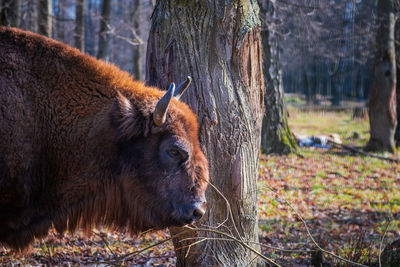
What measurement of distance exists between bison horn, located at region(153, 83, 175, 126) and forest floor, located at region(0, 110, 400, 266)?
1480 mm

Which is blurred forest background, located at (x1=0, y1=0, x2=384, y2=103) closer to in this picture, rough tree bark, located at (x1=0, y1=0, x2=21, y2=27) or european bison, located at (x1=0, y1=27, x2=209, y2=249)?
rough tree bark, located at (x1=0, y1=0, x2=21, y2=27)

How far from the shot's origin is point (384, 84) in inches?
571

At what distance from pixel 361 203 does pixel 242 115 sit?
5879 mm

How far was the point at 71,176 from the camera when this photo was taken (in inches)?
159

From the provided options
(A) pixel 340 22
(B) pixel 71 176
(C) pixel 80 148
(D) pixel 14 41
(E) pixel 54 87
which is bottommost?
(B) pixel 71 176

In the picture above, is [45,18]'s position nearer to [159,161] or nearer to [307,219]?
[307,219]

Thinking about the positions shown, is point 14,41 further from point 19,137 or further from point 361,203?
point 361,203

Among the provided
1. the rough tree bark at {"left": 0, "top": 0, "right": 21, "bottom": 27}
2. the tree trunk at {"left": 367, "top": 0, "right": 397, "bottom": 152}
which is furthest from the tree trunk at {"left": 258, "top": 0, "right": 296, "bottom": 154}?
the rough tree bark at {"left": 0, "top": 0, "right": 21, "bottom": 27}

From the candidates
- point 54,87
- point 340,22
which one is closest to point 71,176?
point 54,87

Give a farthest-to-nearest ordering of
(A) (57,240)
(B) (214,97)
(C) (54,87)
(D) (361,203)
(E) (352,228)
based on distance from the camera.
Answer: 1. (D) (361,203)
2. (E) (352,228)
3. (A) (57,240)
4. (B) (214,97)
5. (C) (54,87)

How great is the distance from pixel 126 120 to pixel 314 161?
9.89 meters

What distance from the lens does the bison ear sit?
12.6ft

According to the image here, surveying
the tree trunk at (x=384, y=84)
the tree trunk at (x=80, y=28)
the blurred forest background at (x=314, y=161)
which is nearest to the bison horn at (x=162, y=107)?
the blurred forest background at (x=314, y=161)

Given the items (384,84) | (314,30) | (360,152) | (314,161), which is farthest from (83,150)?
(384,84)
